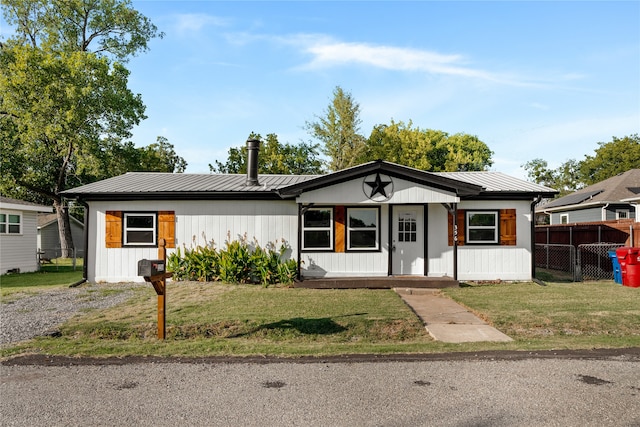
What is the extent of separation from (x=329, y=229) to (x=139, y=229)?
5876 millimetres

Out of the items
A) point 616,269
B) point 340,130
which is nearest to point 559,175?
point 340,130

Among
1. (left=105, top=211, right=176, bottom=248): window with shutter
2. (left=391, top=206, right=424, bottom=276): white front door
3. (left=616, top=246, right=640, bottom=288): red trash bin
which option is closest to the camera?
(left=616, top=246, right=640, bottom=288): red trash bin

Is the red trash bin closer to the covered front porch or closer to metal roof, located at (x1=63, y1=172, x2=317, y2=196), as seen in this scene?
the covered front porch

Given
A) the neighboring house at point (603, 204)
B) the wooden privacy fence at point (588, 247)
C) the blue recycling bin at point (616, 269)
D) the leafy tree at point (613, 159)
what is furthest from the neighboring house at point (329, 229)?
the leafy tree at point (613, 159)

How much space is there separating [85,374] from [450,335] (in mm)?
5362

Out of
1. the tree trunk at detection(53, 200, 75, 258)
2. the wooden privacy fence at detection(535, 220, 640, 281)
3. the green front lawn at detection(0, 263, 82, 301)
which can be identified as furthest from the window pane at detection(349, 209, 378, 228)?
A: the tree trunk at detection(53, 200, 75, 258)

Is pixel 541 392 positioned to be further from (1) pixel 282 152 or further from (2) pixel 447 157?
(2) pixel 447 157

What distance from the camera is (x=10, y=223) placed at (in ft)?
63.5

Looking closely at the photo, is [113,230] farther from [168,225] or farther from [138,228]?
[168,225]

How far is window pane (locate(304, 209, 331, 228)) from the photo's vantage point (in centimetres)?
1445

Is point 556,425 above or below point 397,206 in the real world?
below

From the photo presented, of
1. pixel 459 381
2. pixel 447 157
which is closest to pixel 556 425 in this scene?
pixel 459 381

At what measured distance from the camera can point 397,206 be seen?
1448cm

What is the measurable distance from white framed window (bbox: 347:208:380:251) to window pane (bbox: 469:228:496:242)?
2979mm
